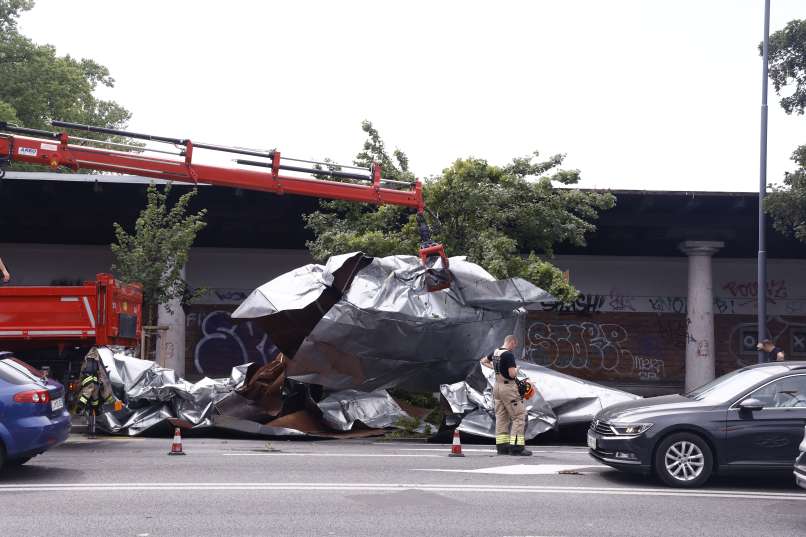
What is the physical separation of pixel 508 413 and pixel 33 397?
6296 mm

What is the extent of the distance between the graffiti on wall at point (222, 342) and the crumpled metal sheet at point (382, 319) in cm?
1555

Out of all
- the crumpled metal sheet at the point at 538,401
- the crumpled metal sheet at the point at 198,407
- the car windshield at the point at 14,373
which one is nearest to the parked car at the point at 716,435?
the crumpled metal sheet at the point at 538,401

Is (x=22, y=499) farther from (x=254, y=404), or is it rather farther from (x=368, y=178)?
(x=368, y=178)

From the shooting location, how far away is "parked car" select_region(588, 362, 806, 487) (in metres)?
10.6

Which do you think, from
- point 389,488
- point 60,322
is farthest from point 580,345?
point 389,488

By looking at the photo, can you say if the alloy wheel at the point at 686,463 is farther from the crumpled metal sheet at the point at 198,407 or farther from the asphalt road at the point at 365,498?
the crumpled metal sheet at the point at 198,407

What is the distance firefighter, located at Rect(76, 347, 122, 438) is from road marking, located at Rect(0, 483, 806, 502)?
455cm

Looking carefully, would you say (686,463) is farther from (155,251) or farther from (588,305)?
(588,305)

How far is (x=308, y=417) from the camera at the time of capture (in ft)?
52.8

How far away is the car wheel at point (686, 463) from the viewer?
10.6 metres

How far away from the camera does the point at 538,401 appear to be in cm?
1535

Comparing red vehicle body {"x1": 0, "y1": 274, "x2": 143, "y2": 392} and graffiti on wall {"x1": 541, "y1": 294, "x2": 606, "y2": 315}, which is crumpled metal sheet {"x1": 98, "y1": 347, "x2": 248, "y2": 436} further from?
graffiti on wall {"x1": 541, "y1": 294, "x2": 606, "y2": 315}

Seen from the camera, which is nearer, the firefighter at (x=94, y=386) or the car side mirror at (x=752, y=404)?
the car side mirror at (x=752, y=404)

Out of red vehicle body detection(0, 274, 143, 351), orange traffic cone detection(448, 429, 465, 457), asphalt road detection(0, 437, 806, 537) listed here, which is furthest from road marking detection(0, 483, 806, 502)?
red vehicle body detection(0, 274, 143, 351)
